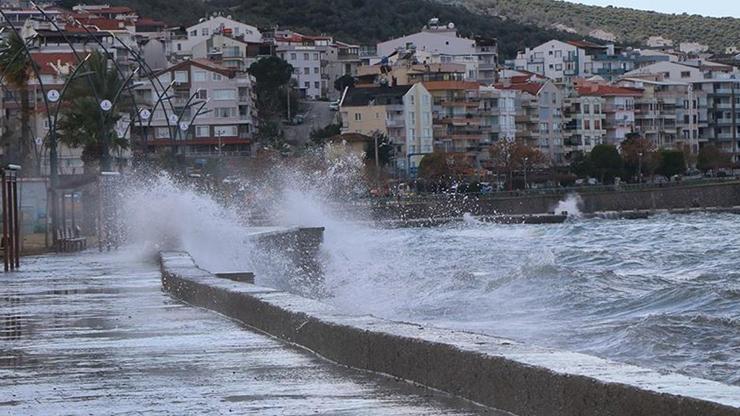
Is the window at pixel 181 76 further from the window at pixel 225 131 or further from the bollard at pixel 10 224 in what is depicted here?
the bollard at pixel 10 224

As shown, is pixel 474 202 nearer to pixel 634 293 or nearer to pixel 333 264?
pixel 333 264

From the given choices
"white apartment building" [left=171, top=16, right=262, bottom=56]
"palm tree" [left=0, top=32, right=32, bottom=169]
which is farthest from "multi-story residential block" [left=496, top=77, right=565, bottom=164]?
"palm tree" [left=0, top=32, right=32, bottom=169]

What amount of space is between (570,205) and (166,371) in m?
115

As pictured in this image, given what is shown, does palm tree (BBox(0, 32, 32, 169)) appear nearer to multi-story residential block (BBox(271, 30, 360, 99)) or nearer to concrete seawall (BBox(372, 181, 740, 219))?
concrete seawall (BBox(372, 181, 740, 219))

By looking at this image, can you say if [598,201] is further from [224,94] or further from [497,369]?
[497,369]

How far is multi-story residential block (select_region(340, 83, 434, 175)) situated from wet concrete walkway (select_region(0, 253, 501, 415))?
133 meters

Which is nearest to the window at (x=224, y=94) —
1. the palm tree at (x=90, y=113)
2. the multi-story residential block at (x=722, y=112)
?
the palm tree at (x=90, y=113)

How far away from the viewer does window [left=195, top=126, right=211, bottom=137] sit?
466 feet

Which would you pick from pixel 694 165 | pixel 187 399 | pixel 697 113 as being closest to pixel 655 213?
pixel 694 165

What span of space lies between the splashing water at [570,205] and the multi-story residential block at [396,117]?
2590cm

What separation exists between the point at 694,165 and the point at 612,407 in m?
165

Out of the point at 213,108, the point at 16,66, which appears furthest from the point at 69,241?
the point at 213,108

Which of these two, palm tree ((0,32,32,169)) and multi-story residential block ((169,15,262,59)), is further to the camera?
multi-story residential block ((169,15,262,59))

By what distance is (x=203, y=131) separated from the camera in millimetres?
142500
